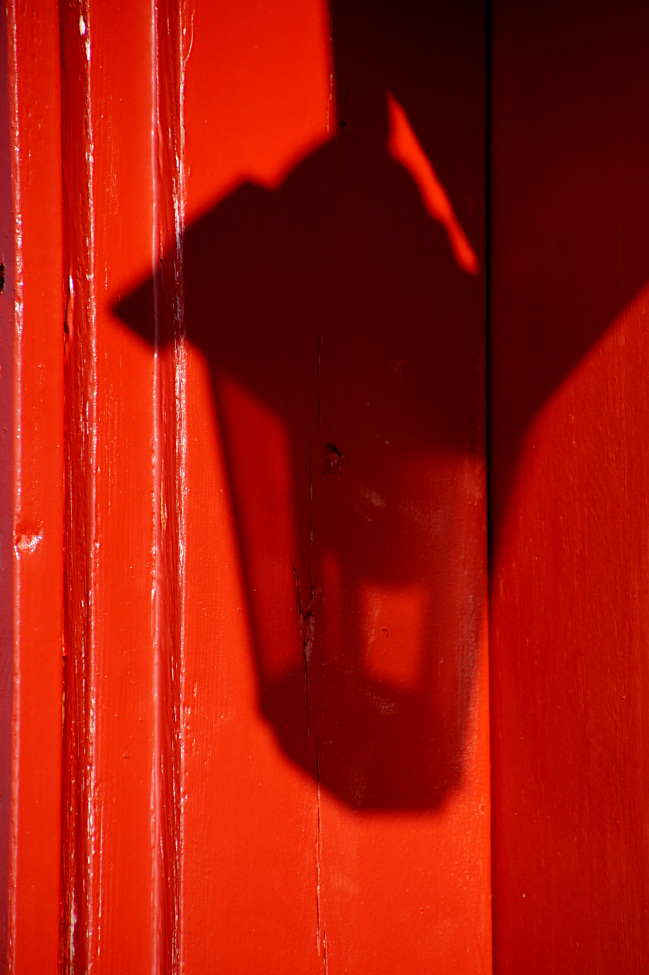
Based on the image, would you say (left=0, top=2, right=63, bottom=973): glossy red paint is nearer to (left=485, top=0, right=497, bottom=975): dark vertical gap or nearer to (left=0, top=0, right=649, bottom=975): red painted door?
(left=0, top=0, right=649, bottom=975): red painted door

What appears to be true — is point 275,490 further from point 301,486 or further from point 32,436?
point 32,436

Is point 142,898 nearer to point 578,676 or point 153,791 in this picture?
point 153,791

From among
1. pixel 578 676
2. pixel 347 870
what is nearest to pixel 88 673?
pixel 347 870

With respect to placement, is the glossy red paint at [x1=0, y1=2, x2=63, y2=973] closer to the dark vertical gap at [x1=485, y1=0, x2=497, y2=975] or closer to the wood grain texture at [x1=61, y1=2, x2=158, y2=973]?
the wood grain texture at [x1=61, y1=2, x2=158, y2=973]

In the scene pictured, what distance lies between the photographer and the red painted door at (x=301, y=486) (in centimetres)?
71

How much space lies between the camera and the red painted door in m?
0.71

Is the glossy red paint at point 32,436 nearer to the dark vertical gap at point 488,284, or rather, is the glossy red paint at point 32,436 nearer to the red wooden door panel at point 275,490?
the red wooden door panel at point 275,490

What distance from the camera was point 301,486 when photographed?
31.0 inches

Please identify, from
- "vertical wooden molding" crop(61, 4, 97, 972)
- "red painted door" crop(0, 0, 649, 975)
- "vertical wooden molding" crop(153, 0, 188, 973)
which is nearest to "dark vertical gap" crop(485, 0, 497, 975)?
"red painted door" crop(0, 0, 649, 975)

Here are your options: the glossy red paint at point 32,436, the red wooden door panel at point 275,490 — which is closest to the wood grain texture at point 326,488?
the red wooden door panel at point 275,490

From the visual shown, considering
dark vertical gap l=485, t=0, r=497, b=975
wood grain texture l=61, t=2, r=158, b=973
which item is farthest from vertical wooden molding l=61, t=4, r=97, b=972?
dark vertical gap l=485, t=0, r=497, b=975

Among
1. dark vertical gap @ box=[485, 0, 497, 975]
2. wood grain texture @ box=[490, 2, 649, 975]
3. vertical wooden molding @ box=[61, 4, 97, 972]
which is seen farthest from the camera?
dark vertical gap @ box=[485, 0, 497, 975]

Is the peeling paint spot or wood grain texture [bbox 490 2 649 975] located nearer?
wood grain texture [bbox 490 2 649 975]

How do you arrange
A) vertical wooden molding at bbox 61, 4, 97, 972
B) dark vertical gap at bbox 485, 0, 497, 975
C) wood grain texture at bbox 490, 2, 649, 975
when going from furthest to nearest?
1. dark vertical gap at bbox 485, 0, 497, 975
2. vertical wooden molding at bbox 61, 4, 97, 972
3. wood grain texture at bbox 490, 2, 649, 975
